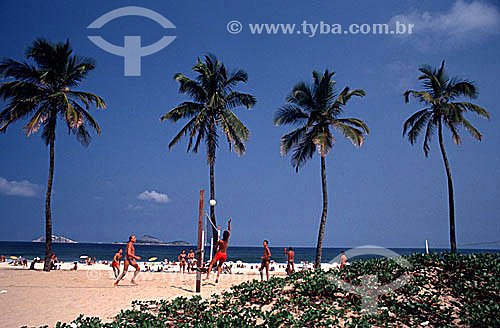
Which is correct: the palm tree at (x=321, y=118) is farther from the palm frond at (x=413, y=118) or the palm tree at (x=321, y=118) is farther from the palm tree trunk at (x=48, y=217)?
the palm tree trunk at (x=48, y=217)

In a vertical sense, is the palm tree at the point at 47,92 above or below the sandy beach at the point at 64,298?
above

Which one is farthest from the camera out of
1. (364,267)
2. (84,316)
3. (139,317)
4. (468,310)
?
(364,267)

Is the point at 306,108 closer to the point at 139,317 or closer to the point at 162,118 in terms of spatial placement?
the point at 162,118

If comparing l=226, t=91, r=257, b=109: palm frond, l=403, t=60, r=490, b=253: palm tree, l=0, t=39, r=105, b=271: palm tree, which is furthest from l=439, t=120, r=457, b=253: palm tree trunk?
l=0, t=39, r=105, b=271: palm tree

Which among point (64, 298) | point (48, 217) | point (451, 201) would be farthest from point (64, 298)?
point (451, 201)

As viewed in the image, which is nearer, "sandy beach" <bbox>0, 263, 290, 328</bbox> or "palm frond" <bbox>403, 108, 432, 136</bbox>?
"sandy beach" <bbox>0, 263, 290, 328</bbox>

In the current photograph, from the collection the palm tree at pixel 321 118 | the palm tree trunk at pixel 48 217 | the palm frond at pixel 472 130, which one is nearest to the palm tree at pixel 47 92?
the palm tree trunk at pixel 48 217

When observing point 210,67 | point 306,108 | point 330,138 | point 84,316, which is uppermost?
point 210,67

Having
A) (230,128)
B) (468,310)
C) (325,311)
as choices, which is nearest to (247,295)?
(325,311)

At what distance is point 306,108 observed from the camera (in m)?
21.4

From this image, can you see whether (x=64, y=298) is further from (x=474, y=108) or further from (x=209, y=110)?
(x=474, y=108)

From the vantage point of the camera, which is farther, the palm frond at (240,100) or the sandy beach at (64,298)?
the palm frond at (240,100)

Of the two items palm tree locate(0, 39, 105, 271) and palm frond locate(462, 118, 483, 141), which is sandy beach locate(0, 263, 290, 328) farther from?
palm frond locate(462, 118, 483, 141)

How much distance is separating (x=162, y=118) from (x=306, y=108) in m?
8.04
